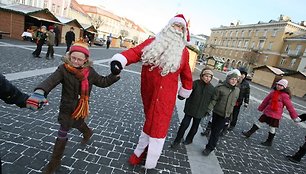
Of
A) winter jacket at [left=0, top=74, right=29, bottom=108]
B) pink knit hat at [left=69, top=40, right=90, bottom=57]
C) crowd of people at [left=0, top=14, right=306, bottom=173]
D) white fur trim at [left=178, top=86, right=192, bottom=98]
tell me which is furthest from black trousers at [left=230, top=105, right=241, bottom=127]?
winter jacket at [left=0, top=74, right=29, bottom=108]

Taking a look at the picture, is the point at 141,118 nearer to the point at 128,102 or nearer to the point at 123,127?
the point at 123,127

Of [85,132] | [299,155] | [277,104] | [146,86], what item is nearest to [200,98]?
[146,86]

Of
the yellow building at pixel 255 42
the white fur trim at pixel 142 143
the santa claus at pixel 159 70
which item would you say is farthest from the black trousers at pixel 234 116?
the yellow building at pixel 255 42

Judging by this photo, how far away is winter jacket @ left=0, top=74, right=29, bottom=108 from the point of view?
183 centimetres

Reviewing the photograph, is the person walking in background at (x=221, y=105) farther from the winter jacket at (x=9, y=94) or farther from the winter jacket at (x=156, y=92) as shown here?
the winter jacket at (x=9, y=94)

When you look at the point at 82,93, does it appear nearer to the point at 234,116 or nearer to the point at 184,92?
the point at 184,92

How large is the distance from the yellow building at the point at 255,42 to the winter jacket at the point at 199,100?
51.1 metres

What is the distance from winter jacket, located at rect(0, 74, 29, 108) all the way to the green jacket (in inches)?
125

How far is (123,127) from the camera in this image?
4801 millimetres

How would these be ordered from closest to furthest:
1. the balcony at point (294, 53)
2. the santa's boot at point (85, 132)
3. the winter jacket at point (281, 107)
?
1. the santa's boot at point (85, 132)
2. the winter jacket at point (281, 107)
3. the balcony at point (294, 53)

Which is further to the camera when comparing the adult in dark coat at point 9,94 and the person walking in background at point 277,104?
the person walking in background at point 277,104

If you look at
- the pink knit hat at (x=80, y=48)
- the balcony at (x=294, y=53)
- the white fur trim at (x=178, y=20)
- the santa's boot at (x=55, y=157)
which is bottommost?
the santa's boot at (x=55, y=157)

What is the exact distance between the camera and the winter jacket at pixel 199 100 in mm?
4176

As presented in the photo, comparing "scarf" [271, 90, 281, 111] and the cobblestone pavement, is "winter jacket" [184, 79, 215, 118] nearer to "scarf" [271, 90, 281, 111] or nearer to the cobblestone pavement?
the cobblestone pavement
